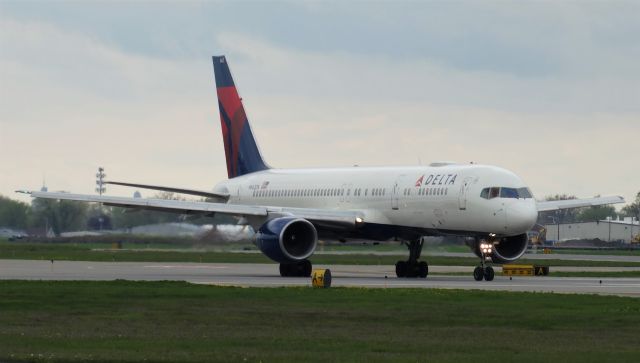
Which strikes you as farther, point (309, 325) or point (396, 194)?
point (396, 194)

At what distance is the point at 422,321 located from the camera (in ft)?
94.2

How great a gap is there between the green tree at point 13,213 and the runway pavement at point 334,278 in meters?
56.6

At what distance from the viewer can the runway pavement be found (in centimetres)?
4397

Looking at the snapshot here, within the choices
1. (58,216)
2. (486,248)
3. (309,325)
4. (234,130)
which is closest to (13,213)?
(58,216)

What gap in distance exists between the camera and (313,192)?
199 ft

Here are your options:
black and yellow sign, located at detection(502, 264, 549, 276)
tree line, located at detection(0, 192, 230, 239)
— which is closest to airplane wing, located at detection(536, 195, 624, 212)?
black and yellow sign, located at detection(502, 264, 549, 276)

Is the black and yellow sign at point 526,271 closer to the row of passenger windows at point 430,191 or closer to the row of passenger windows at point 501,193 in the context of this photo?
the row of passenger windows at point 430,191

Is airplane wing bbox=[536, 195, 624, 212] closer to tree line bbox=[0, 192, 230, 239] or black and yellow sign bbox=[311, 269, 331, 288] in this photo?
black and yellow sign bbox=[311, 269, 331, 288]

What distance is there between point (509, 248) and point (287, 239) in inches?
357

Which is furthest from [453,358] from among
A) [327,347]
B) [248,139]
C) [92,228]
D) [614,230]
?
[614,230]

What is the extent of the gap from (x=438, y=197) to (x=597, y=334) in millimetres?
26492

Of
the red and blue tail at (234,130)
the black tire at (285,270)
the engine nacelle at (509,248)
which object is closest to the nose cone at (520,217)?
the engine nacelle at (509,248)

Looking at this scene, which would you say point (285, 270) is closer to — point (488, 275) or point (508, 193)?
point (488, 275)

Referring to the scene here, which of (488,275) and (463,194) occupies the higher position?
(463,194)
